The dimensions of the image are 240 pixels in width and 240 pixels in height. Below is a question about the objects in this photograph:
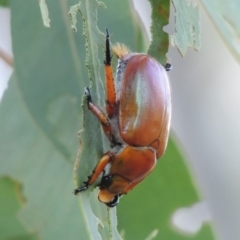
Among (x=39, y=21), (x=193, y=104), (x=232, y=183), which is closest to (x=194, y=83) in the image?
(x=193, y=104)

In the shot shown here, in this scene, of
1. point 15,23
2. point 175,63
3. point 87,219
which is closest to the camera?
point 87,219

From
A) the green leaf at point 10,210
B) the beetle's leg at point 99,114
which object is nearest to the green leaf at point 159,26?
the beetle's leg at point 99,114

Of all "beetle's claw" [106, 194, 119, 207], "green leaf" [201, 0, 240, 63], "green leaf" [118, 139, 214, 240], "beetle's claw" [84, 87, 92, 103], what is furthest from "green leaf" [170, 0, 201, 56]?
"green leaf" [118, 139, 214, 240]

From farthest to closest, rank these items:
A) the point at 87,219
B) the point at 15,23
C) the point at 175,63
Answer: the point at 175,63 → the point at 15,23 → the point at 87,219

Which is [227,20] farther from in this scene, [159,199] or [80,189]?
[159,199]

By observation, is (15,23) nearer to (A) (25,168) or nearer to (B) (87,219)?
(A) (25,168)

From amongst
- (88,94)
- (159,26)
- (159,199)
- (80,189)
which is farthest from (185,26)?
(159,199)
